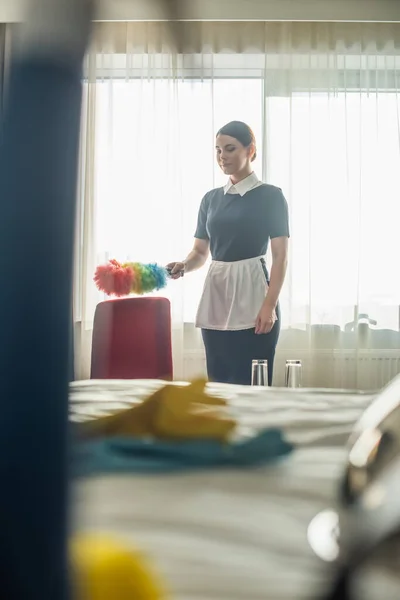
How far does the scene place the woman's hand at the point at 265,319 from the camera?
2.44 meters

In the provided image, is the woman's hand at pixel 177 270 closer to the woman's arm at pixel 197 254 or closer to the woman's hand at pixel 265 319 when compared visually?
the woman's arm at pixel 197 254

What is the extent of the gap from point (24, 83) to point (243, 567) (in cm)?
33

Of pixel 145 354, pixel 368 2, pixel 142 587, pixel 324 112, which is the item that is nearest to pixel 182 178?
pixel 324 112

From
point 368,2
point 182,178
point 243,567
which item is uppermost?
point 182,178

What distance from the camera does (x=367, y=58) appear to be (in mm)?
3984

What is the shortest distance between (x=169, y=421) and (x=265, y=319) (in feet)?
5.58

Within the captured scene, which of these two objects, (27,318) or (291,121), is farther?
(291,121)

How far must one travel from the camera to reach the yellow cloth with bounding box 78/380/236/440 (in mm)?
753

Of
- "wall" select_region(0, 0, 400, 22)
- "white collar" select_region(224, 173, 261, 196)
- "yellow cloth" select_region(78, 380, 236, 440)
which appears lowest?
"yellow cloth" select_region(78, 380, 236, 440)

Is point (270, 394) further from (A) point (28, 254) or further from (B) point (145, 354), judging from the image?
(A) point (28, 254)

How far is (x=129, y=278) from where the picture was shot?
2129 millimetres

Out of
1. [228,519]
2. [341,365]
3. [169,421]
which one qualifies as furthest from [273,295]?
[228,519]

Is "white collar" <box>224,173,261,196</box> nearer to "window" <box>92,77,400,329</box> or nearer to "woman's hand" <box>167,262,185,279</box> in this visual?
"woman's hand" <box>167,262,185,279</box>

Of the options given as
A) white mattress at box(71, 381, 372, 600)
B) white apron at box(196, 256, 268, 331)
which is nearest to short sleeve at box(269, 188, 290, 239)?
white apron at box(196, 256, 268, 331)
